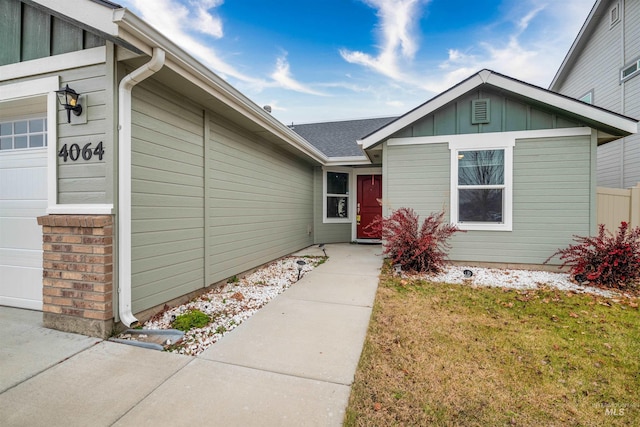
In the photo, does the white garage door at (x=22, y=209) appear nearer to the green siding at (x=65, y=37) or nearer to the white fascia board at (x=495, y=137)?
the green siding at (x=65, y=37)

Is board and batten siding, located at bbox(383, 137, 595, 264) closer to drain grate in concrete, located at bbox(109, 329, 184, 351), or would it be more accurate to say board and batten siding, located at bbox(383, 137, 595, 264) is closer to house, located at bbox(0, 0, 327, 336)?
house, located at bbox(0, 0, 327, 336)

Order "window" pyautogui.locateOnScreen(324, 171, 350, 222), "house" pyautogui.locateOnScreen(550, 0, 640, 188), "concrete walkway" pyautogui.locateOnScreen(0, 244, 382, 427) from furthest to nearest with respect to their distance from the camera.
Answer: "window" pyautogui.locateOnScreen(324, 171, 350, 222) → "house" pyautogui.locateOnScreen(550, 0, 640, 188) → "concrete walkway" pyautogui.locateOnScreen(0, 244, 382, 427)

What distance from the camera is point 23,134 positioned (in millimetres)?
3143

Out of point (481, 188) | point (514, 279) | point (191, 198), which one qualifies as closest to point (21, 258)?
point (191, 198)

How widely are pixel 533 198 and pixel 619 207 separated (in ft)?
6.65

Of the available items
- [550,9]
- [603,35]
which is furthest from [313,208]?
[603,35]

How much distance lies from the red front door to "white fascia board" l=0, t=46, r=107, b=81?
7063mm

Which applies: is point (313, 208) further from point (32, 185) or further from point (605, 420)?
point (605, 420)

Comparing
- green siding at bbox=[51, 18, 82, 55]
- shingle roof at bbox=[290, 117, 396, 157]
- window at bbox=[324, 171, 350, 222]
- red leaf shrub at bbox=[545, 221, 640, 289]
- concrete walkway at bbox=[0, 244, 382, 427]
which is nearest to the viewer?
concrete walkway at bbox=[0, 244, 382, 427]

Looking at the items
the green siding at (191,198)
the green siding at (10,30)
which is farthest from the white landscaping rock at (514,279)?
the green siding at (10,30)

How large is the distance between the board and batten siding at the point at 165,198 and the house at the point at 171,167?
2 cm

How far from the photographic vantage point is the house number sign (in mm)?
2612

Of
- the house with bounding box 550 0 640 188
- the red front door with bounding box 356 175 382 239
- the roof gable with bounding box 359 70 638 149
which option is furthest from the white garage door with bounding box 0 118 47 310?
the house with bounding box 550 0 640 188

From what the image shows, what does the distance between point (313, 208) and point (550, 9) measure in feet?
27.9
